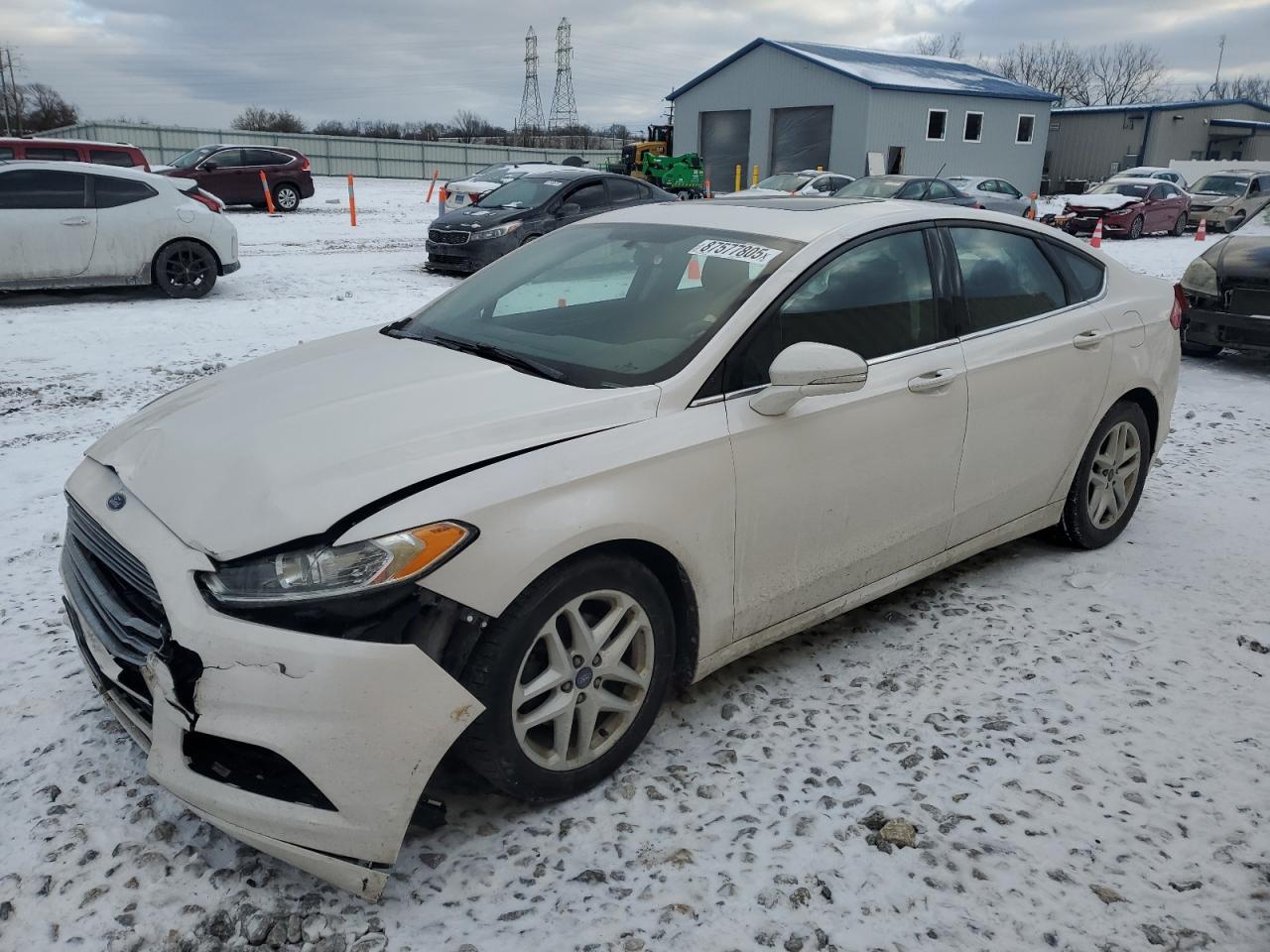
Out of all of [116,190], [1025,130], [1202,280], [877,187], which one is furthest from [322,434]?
[1025,130]

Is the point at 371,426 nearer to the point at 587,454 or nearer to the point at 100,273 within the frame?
the point at 587,454

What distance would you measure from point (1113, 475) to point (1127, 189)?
23.2 metres

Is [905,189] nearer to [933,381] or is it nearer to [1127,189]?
[1127,189]

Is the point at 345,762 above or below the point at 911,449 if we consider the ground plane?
below

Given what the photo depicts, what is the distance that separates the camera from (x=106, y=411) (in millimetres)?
6480

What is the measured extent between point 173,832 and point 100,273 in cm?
959

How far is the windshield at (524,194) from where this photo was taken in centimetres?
1395

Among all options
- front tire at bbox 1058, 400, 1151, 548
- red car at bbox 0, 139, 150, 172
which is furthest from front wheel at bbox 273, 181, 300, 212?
front tire at bbox 1058, 400, 1151, 548

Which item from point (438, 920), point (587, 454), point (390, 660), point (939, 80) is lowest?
point (438, 920)

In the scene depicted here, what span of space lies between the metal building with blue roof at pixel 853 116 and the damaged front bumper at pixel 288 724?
34.8 m

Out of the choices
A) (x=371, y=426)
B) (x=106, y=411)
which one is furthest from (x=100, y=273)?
(x=371, y=426)

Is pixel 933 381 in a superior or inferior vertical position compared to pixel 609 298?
inferior

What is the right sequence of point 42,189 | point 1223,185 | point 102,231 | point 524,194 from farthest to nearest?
point 1223,185, point 524,194, point 102,231, point 42,189

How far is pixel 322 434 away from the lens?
101 inches
